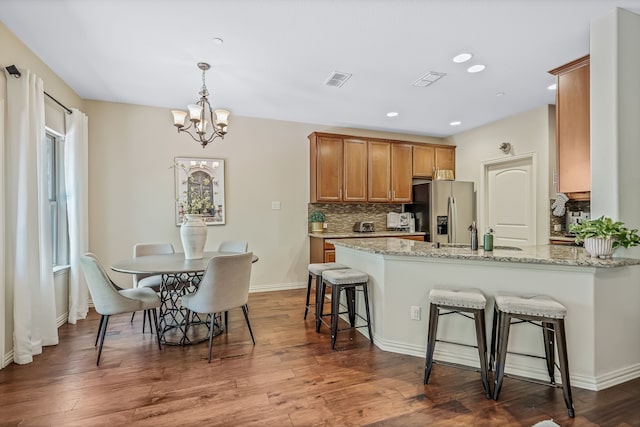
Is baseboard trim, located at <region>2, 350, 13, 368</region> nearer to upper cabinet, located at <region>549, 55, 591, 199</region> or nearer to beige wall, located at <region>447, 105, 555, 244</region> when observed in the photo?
upper cabinet, located at <region>549, 55, 591, 199</region>

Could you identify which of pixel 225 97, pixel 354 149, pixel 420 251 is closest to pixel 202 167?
pixel 225 97

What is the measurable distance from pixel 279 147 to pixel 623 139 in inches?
155

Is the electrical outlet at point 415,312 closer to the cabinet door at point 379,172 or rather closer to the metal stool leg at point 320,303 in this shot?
the metal stool leg at point 320,303

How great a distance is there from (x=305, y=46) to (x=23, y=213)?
2.69 meters

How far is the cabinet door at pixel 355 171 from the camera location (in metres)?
5.13

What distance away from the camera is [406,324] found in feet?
8.92

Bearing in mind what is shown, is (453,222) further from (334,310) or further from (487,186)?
(334,310)

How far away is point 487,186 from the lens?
5.25m

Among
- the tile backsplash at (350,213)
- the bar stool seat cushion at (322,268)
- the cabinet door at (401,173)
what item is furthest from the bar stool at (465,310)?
the cabinet door at (401,173)

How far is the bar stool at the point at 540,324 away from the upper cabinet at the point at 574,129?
128cm

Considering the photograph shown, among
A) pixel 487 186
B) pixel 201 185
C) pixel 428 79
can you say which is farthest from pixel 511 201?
pixel 201 185

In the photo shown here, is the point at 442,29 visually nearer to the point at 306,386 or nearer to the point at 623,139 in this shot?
the point at 623,139

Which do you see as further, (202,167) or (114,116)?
(202,167)

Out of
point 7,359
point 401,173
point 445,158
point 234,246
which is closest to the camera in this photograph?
point 7,359
